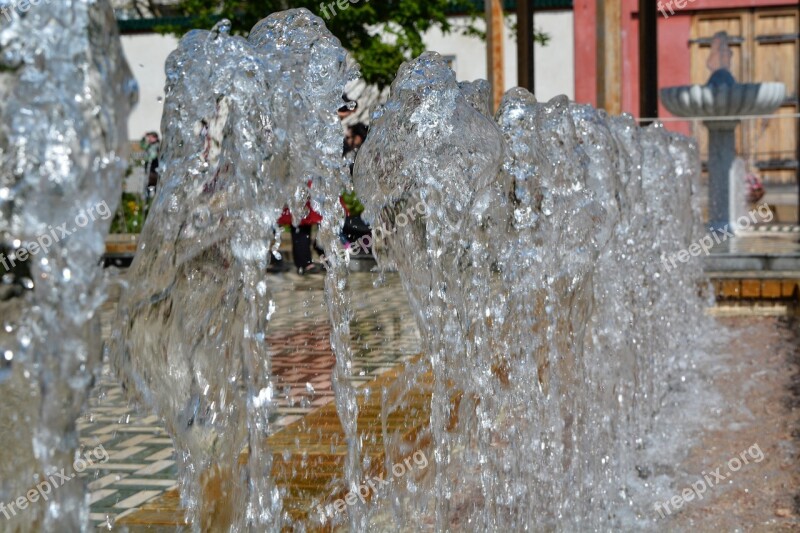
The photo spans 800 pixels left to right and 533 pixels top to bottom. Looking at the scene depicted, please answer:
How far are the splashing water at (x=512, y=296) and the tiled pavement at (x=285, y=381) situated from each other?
0.67 meters

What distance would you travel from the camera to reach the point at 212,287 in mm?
2545

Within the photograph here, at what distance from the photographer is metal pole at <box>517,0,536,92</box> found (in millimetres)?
8875

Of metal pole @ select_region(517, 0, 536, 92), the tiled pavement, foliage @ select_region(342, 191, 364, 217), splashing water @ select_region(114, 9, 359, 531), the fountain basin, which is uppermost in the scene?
metal pole @ select_region(517, 0, 536, 92)

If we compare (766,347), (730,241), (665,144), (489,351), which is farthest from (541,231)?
(730,241)

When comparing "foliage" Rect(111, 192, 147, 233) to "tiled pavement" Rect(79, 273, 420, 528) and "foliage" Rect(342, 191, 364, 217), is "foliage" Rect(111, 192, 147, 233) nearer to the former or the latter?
"foliage" Rect(342, 191, 364, 217)

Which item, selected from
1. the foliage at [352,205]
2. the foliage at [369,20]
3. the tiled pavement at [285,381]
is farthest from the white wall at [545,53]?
the tiled pavement at [285,381]

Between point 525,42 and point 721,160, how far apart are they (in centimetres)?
185

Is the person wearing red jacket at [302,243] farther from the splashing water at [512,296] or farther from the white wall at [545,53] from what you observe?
the white wall at [545,53]

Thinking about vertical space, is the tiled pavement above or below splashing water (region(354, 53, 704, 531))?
below

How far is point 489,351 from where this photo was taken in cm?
369

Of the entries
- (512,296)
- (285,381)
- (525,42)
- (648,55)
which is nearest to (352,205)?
(525,42)

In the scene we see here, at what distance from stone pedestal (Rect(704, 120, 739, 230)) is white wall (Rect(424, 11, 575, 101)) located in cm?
652

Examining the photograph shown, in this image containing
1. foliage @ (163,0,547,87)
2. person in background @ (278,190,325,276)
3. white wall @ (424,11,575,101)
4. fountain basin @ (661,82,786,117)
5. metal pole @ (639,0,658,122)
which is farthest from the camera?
white wall @ (424,11,575,101)

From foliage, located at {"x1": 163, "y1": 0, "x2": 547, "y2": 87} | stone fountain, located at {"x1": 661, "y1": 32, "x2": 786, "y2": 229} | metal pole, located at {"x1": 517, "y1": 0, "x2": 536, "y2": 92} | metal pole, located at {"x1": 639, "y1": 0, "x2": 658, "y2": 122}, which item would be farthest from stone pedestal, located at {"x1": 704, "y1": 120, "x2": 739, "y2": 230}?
foliage, located at {"x1": 163, "y1": 0, "x2": 547, "y2": 87}
